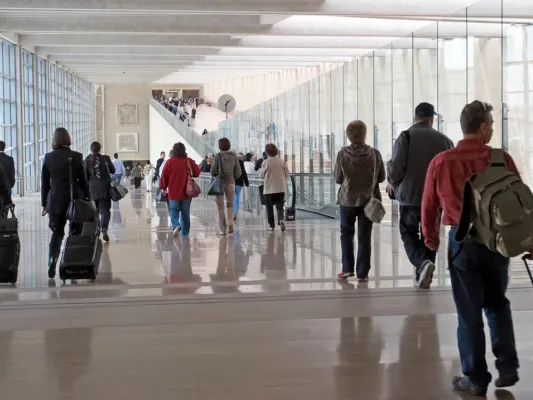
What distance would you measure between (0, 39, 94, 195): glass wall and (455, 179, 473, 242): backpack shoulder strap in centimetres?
2656

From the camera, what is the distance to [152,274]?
8359 millimetres

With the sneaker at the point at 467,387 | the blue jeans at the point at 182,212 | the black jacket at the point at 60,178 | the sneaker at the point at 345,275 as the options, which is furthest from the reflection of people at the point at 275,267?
the sneaker at the point at 467,387

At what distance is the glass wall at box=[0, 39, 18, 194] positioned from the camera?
29.0m

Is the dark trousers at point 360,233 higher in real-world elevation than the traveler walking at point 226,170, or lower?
lower

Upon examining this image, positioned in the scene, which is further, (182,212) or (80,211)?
(182,212)

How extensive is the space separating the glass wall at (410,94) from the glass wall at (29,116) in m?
12.1

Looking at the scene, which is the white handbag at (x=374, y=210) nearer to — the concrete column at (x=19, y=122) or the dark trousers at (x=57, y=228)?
the dark trousers at (x=57, y=228)

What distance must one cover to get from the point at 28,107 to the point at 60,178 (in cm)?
2687

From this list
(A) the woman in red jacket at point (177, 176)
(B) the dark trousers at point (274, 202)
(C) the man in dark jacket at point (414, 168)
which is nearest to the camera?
(C) the man in dark jacket at point (414, 168)

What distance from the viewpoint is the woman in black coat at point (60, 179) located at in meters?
8.00

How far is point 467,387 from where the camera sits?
393cm

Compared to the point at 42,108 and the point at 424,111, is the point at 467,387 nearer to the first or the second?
the point at 424,111

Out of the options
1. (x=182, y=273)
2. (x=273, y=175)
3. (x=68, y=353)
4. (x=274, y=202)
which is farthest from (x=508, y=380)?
(x=274, y=202)

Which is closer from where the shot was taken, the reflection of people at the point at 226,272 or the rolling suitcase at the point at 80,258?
the reflection of people at the point at 226,272
